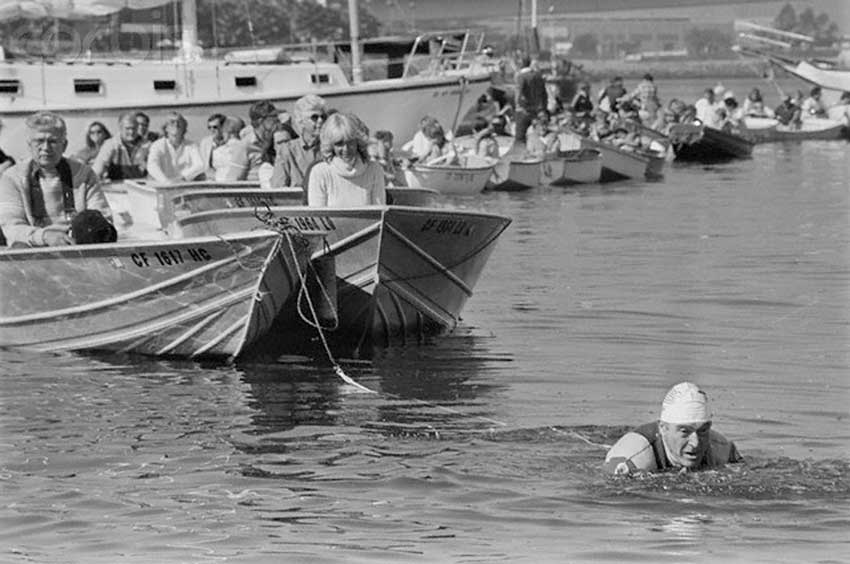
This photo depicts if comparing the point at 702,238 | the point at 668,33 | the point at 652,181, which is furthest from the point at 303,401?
the point at 668,33

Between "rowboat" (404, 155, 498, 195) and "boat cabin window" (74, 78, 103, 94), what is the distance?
22.1 feet

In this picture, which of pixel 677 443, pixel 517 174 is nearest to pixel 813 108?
pixel 517 174

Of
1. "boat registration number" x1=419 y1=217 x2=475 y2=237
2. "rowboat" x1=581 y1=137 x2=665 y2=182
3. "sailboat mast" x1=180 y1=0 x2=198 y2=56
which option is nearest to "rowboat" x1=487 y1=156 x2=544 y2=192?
"rowboat" x1=581 y1=137 x2=665 y2=182

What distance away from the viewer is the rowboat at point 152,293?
589 inches

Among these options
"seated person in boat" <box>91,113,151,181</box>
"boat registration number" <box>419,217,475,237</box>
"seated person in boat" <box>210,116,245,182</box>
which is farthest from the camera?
"seated person in boat" <box>91,113,151,181</box>

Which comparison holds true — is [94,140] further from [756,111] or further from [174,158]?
[756,111]

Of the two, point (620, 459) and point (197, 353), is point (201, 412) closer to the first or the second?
point (197, 353)

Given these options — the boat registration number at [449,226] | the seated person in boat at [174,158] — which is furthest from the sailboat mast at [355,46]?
the boat registration number at [449,226]

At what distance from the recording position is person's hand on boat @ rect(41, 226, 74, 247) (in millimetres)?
15125

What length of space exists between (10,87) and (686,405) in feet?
88.7

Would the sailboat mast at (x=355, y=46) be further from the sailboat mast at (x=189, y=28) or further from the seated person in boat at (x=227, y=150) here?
the seated person in boat at (x=227, y=150)

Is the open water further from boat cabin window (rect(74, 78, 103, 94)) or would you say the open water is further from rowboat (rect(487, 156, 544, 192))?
boat cabin window (rect(74, 78, 103, 94))

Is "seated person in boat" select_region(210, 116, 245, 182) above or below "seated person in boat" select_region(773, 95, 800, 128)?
above

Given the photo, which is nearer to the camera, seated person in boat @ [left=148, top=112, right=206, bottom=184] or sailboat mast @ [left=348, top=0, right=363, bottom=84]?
seated person in boat @ [left=148, top=112, right=206, bottom=184]
